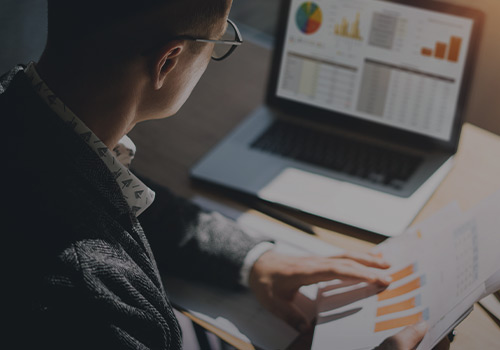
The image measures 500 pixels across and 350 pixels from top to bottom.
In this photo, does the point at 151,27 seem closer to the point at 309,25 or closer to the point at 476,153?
the point at 309,25

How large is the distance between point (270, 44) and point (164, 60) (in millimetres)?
1022

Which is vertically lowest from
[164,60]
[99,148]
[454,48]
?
[99,148]

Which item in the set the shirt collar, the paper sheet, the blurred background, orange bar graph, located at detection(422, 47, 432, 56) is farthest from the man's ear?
orange bar graph, located at detection(422, 47, 432, 56)

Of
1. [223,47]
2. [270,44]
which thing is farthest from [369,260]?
[270,44]

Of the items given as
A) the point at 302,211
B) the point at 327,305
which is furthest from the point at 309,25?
the point at 327,305

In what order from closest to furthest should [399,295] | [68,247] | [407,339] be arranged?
[68,247] → [407,339] → [399,295]

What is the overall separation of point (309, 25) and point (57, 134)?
0.76 metres

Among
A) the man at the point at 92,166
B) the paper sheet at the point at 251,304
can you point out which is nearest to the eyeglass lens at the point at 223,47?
the man at the point at 92,166

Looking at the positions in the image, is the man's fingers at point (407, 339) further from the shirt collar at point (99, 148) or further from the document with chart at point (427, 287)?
the shirt collar at point (99, 148)

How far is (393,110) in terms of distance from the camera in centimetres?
130

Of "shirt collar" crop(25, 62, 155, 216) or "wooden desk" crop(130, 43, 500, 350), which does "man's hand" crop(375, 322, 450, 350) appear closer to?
"wooden desk" crop(130, 43, 500, 350)

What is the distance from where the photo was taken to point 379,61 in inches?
50.7

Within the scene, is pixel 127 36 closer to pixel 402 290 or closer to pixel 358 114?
pixel 402 290

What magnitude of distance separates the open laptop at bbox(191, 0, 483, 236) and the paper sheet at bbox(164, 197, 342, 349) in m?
0.08
